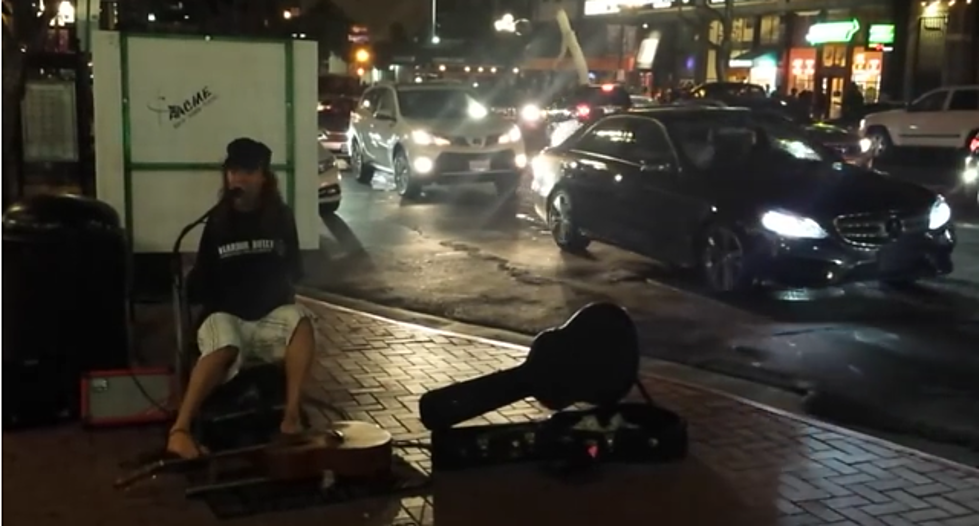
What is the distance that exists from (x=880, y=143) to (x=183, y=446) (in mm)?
21830

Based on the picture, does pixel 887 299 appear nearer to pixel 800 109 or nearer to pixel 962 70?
pixel 800 109

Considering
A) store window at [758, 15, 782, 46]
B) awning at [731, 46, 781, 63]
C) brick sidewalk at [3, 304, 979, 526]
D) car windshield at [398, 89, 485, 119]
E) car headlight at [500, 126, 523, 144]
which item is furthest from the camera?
awning at [731, 46, 781, 63]

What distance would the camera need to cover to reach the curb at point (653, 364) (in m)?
6.34

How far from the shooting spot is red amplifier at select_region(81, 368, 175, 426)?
20.4ft

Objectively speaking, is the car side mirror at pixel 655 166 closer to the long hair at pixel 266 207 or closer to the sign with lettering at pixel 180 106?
the sign with lettering at pixel 180 106

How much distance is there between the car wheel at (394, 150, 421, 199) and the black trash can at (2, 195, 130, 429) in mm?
11048

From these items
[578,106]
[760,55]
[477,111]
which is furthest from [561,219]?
[760,55]

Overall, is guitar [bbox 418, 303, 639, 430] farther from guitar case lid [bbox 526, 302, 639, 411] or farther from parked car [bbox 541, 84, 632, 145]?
parked car [bbox 541, 84, 632, 145]

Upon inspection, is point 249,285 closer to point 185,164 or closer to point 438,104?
point 185,164

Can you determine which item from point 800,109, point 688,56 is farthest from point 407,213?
point 688,56

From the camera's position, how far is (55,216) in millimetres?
6453

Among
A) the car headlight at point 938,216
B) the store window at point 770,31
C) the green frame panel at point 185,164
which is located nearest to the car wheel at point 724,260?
the car headlight at point 938,216

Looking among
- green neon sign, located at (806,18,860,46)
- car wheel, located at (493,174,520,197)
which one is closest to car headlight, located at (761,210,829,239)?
car wheel, located at (493,174,520,197)

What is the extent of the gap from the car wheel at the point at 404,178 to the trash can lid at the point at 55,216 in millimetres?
10827
